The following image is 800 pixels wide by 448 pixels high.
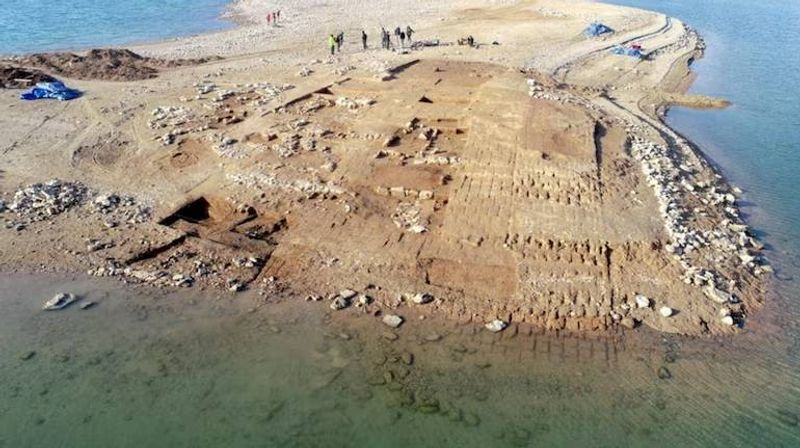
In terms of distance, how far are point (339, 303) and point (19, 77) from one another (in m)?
20.6

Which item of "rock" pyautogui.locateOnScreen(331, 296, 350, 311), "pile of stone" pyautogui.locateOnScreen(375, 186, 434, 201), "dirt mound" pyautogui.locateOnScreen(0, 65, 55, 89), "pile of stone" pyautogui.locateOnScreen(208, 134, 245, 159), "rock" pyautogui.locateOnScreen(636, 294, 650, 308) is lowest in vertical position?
"rock" pyautogui.locateOnScreen(331, 296, 350, 311)

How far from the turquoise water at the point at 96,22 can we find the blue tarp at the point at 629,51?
27.4m

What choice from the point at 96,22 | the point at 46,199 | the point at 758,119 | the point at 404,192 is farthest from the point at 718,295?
the point at 96,22

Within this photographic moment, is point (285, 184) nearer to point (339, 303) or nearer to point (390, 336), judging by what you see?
point (339, 303)

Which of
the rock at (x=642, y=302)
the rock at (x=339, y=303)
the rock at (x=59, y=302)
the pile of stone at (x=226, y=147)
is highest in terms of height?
the pile of stone at (x=226, y=147)

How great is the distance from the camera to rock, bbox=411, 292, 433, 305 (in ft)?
38.1

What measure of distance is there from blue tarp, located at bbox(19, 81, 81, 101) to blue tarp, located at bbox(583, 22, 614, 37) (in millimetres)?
28390

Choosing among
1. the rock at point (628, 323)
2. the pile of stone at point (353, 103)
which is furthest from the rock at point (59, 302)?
the pile of stone at point (353, 103)

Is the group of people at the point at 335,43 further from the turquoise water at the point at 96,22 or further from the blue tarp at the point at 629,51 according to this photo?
the blue tarp at the point at 629,51

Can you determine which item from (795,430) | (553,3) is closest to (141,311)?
(795,430)

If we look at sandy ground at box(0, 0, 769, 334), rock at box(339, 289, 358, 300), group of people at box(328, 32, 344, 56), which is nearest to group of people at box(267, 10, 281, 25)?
group of people at box(328, 32, 344, 56)

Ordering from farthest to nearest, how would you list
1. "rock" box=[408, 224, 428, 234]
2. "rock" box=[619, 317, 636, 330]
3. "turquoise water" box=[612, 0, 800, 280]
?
"turquoise water" box=[612, 0, 800, 280]
"rock" box=[408, 224, 428, 234]
"rock" box=[619, 317, 636, 330]

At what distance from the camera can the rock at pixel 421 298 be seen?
11.6 metres

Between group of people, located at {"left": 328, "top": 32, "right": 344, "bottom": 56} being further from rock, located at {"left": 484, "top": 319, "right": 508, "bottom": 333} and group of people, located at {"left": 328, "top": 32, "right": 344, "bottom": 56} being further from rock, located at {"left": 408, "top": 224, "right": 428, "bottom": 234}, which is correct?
rock, located at {"left": 484, "top": 319, "right": 508, "bottom": 333}
